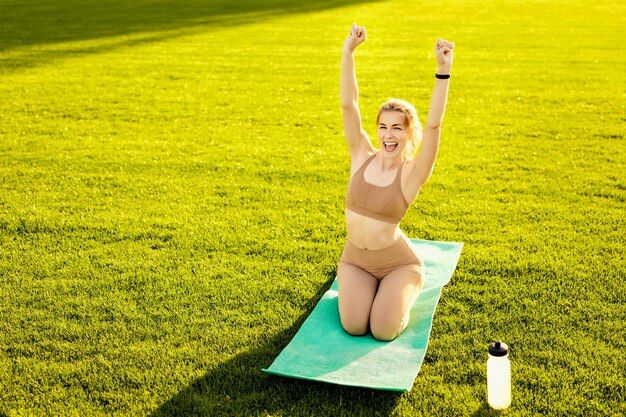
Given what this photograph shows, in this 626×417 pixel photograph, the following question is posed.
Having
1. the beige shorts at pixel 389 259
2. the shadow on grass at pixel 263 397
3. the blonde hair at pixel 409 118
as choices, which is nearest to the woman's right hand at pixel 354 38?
the blonde hair at pixel 409 118

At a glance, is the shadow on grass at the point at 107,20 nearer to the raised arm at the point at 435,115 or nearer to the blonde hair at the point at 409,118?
the blonde hair at the point at 409,118

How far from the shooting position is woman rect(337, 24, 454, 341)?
463 cm

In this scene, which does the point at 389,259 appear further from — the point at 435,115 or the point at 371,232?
the point at 435,115

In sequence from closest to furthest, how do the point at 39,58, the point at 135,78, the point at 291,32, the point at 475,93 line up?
the point at 475,93 → the point at 135,78 → the point at 39,58 → the point at 291,32

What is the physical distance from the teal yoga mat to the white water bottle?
1.36 feet

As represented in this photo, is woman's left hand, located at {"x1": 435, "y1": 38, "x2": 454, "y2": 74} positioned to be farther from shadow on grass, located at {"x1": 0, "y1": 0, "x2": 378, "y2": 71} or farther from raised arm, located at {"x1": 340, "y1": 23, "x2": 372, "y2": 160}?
shadow on grass, located at {"x1": 0, "y1": 0, "x2": 378, "y2": 71}

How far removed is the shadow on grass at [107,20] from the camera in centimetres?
1533

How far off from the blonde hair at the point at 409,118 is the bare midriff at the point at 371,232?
0.46 m

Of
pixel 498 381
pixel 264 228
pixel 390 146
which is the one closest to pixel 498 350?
pixel 498 381

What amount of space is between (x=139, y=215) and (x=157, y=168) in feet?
4.48

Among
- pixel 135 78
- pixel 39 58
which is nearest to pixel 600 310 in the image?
pixel 135 78

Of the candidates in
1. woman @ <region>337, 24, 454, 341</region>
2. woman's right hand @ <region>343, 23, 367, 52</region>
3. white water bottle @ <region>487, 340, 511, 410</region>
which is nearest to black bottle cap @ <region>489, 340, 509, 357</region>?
white water bottle @ <region>487, 340, 511, 410</region>

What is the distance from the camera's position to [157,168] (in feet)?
26.1

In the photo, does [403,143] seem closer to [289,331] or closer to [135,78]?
[289,331]
